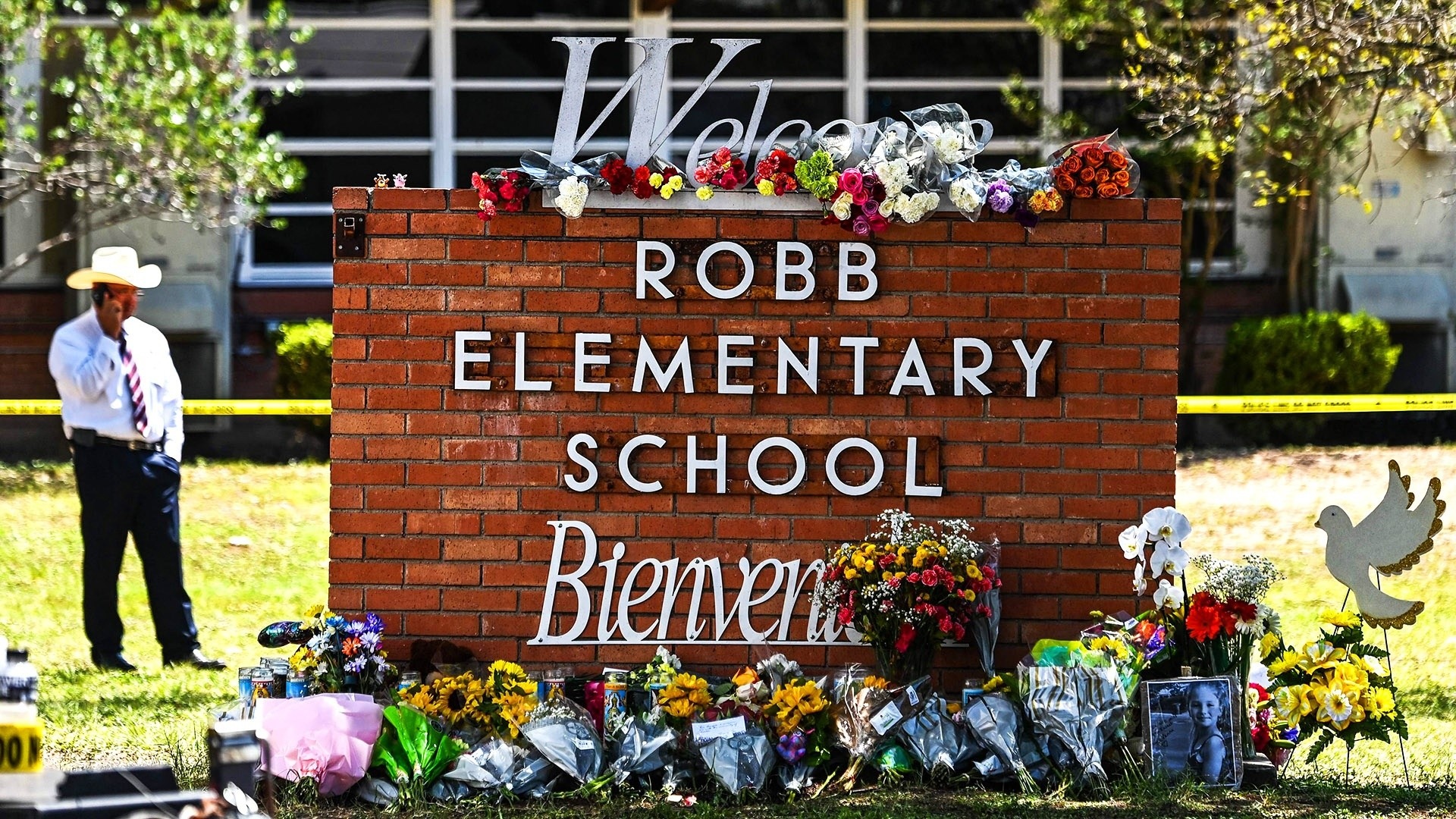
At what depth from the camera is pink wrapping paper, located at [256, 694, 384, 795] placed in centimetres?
511

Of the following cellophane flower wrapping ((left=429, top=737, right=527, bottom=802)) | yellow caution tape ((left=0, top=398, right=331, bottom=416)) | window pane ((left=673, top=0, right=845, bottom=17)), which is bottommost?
cellophane flower wrapping ((left=429, top=737, right=527, bottom=802))

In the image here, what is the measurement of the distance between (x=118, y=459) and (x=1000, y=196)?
4380 mm

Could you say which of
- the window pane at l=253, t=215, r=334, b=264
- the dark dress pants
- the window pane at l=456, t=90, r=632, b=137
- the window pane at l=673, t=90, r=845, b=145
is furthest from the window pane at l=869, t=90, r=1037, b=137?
the dark dress pants

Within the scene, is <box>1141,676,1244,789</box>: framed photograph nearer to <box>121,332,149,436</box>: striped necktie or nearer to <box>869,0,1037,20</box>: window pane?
<box>121,332,149,436</box>: striped necktie

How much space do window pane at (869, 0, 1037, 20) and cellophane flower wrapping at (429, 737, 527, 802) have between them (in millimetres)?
10907

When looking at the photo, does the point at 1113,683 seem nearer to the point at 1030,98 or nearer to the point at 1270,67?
the point at 1270,67

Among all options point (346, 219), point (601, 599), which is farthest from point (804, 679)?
point (346, 219)

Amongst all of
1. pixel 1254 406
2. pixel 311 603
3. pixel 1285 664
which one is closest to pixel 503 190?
pixel 1285 664

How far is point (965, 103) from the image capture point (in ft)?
48.9

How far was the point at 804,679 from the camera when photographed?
5.55 meters

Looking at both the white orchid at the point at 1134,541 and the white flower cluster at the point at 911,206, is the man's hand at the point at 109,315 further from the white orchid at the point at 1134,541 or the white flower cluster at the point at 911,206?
the white orchid at the point at 1134,541

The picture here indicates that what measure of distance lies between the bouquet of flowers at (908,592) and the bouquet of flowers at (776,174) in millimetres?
1289

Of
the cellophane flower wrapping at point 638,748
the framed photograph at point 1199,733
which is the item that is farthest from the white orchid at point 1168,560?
the cellophane flower wrapping at point 638,748

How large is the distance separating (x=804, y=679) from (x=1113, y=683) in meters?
1.08
